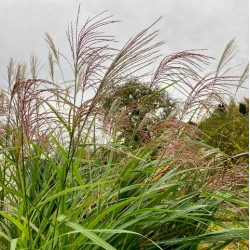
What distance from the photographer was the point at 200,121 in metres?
3.02

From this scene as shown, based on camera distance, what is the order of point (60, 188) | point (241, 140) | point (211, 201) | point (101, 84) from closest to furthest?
point (101, 84)
point (60, 188)
point (211, 201)
point (241, 140)

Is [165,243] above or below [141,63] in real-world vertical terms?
below

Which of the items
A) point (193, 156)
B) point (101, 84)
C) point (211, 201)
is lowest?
point (211, 201)

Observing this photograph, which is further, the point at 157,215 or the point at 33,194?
the point at 33,194

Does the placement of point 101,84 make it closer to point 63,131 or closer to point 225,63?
point 225,63

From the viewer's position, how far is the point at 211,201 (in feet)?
8.28

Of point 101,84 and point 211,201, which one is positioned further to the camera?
point 211,201

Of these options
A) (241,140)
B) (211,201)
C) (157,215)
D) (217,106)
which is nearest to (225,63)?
(217,106)

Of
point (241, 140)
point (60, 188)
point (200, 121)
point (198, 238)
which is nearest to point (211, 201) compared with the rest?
point (198, 238)

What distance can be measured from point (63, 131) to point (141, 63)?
143 centimetres

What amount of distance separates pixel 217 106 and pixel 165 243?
766mm

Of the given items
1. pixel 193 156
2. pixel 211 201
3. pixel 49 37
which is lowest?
pixel 211 201

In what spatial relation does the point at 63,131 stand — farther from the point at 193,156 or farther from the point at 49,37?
the point at 193,156

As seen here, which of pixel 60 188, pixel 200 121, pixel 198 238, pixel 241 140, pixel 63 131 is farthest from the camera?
pixel 241 140
